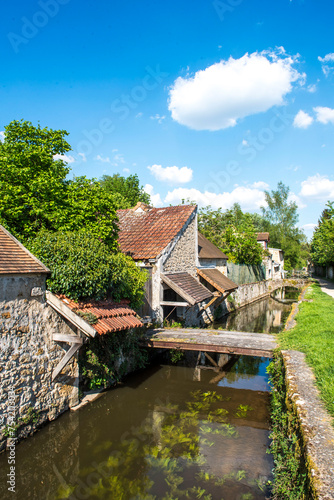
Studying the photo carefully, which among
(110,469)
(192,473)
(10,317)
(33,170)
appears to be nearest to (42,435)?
(110,469)

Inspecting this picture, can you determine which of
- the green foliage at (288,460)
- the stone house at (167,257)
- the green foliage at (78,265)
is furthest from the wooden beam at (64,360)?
the stone house at (167,257)

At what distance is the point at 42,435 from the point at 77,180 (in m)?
7.22

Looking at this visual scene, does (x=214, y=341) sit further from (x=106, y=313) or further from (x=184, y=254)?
(x=184, y=254)

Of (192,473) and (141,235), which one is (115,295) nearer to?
(192,473)

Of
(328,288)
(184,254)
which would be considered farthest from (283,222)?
(184,254)

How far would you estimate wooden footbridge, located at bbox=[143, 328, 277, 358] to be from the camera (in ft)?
30.1

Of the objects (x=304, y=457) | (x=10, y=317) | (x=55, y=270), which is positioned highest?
(x=55, y=270)

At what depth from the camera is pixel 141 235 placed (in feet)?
47.6

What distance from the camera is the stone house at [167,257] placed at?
40.6ft

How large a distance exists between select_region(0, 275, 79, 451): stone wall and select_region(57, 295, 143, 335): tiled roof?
500 millimetres

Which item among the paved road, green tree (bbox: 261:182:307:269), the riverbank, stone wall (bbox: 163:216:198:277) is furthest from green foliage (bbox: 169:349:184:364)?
green tree (bbox: 261:182:307:269)

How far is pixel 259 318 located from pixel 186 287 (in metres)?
9.49

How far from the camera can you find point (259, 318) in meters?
20.2

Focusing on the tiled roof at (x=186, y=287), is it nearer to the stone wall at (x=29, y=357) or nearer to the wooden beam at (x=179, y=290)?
the wooden beam at (x=179, y=290)
